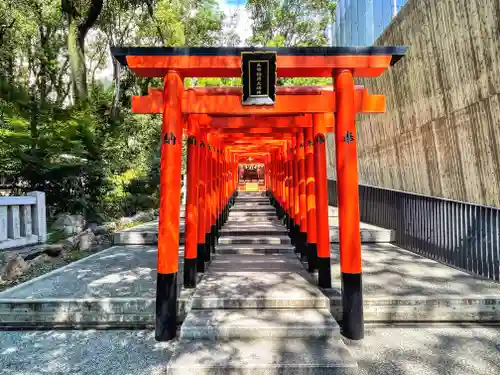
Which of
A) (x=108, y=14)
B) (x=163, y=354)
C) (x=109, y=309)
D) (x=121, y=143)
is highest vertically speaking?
(x=108, y=14)

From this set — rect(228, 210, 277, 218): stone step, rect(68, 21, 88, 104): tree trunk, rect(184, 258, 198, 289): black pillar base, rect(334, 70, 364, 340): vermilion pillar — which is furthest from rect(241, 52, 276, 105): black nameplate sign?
rect(68, 21, 88, 104): tree trunk

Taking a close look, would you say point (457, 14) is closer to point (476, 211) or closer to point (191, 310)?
point (476, 211)

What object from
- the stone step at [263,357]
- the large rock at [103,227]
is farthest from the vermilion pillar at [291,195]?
the large rock at [103,227]

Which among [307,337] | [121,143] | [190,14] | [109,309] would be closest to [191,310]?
[109,309]

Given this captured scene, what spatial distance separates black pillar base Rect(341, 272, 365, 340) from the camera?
407cm

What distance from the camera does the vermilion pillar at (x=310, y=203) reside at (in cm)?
583

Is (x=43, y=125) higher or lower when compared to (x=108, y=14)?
lower

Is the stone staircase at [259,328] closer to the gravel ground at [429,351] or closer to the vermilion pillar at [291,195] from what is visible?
the gravel ground at [429,351]

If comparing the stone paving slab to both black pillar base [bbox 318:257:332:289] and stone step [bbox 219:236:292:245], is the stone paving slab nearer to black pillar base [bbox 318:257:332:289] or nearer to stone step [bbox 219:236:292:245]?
black pillar base [bbox 318:257:332:289]

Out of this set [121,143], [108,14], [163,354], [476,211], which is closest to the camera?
[163,354]

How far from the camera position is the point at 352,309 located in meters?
4.10

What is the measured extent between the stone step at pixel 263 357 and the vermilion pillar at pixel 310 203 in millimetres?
2045

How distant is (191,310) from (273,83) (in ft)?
11.0

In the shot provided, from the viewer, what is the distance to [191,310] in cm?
443
